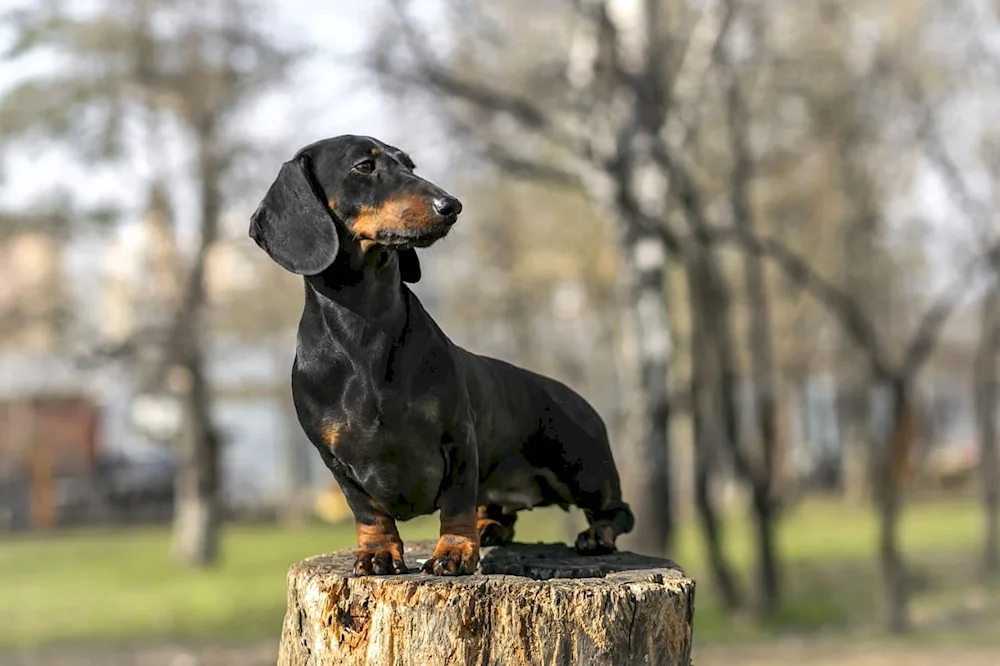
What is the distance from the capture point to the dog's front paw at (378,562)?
11.4 feet

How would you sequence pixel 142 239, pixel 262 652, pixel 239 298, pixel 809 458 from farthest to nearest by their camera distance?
1. pixel 809 458
2. pixel 239 298
3. pixel 142 239
4. pixel 262 652

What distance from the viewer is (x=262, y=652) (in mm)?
13523

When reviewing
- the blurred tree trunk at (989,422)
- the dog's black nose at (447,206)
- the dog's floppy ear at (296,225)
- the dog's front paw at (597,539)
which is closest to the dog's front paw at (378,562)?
the dog's front paw at (597,539)

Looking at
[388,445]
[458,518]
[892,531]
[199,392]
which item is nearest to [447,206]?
[388,445]

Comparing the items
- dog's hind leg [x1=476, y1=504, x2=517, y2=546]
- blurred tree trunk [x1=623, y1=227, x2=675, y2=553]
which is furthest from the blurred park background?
dog's hind leg [x1=476, y1=504, x2=517, y2=546]

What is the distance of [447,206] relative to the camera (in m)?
3.14

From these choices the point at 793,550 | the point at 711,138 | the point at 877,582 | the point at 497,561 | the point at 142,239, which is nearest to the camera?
the point at 497,561

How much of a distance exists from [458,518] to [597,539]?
2.66ft

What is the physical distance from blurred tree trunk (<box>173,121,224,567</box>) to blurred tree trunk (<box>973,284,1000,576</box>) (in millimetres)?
12603

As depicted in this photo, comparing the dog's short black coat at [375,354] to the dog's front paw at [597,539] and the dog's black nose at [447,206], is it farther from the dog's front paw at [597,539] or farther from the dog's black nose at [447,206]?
the dog's front paw at [597,539]

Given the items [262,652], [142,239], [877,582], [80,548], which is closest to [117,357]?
[142,239]

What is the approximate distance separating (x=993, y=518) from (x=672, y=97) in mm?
8385

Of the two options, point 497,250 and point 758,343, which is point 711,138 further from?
point 497,250

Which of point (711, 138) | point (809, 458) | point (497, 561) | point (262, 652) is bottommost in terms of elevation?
point (262, 652)
